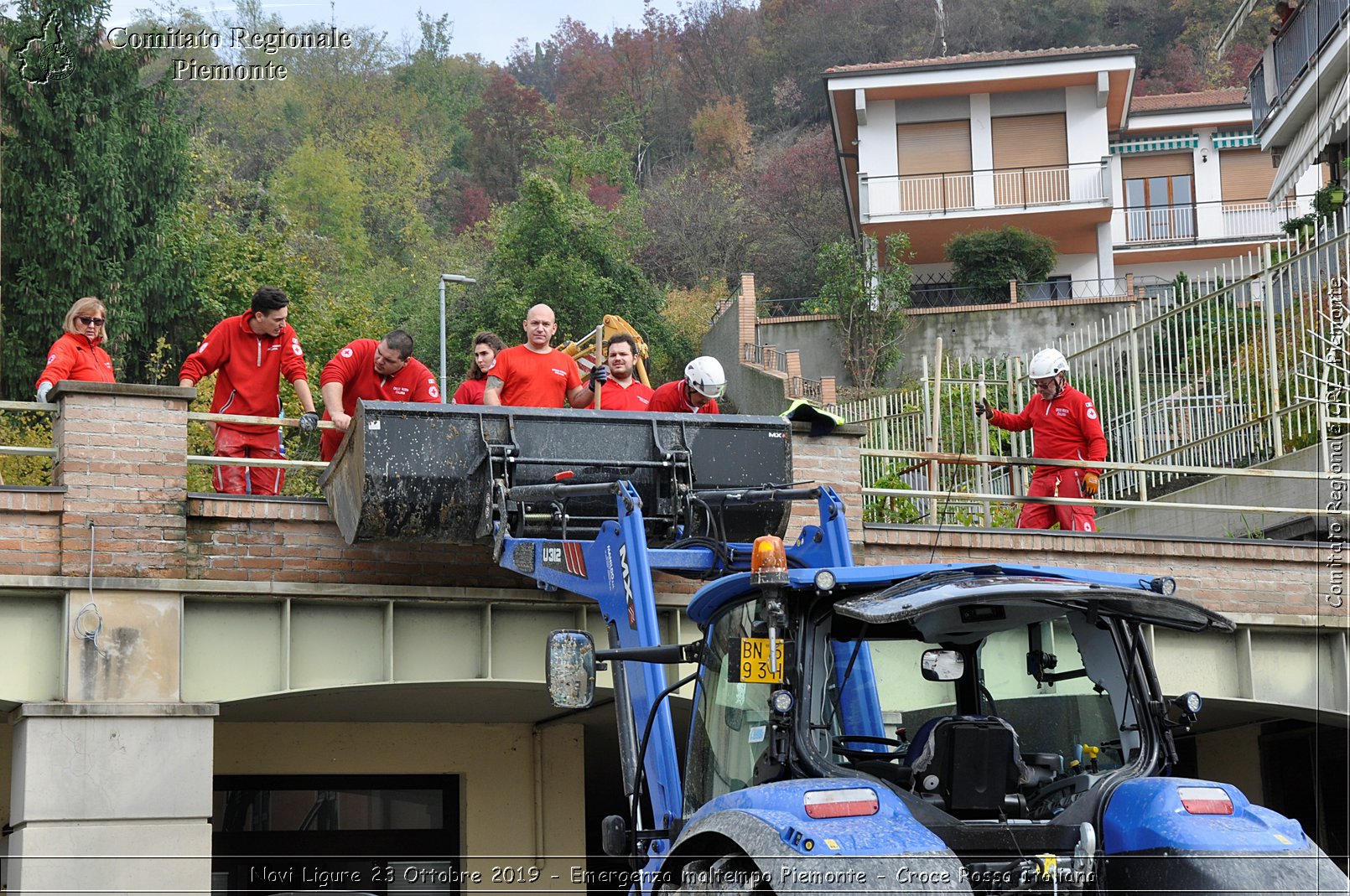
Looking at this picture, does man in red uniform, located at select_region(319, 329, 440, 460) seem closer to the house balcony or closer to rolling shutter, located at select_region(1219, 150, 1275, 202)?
the house balcony

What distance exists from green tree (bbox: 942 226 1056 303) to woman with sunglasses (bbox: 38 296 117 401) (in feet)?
91.6

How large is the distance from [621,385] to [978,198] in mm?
29960

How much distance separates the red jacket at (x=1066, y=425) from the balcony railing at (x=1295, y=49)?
1299 cm

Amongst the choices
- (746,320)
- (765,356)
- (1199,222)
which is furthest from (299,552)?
(1199,222)

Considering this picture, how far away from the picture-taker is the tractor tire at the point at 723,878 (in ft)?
17.0

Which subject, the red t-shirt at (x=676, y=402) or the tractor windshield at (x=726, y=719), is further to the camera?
the red t-shirt at (x=676, y=402)

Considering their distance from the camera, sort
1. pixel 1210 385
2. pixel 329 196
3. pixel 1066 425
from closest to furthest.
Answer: pixel 1066 425
pixel 1210 385
pixel 329 196

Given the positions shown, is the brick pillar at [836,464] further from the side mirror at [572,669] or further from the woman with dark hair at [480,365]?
the side mirror at [572,669]

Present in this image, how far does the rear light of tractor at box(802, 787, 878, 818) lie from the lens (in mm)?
5141

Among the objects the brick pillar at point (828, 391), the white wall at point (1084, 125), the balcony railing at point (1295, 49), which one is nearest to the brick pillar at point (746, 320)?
the brick pillar at point (828, 391)

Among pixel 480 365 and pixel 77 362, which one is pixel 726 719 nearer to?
pixel 480 365

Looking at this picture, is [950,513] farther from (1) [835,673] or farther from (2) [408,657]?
(1) [835,673]

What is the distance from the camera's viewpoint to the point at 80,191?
99.7ft

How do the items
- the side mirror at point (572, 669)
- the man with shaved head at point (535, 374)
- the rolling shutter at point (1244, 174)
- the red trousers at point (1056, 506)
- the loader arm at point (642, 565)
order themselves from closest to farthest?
the side mirror at point (572, 669) < the loader arm at point (642, 565) < the man with shaved head at point (535, 374) < the red trousers at point (1056, 506) < the rolling shutter at point (1244, 174)
